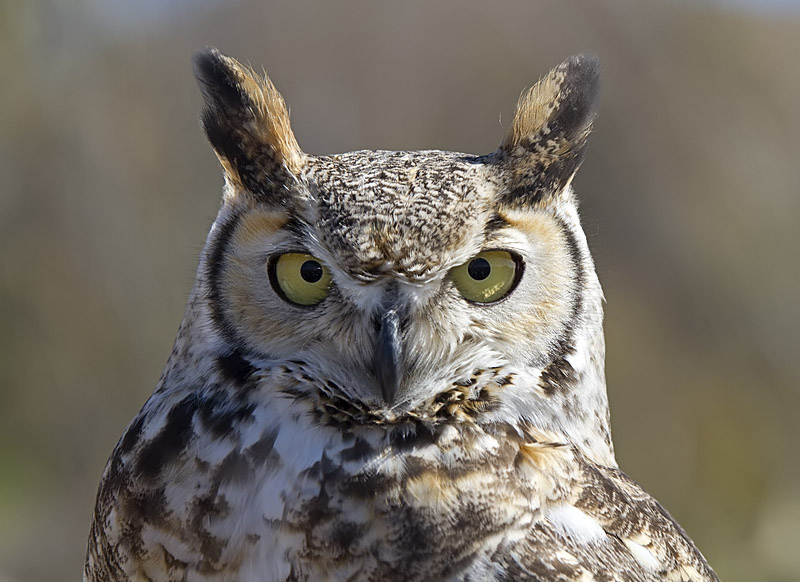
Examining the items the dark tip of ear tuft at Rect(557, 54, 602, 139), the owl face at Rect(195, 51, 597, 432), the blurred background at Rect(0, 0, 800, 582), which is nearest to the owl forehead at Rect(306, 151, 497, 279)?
the owl face at Rect(195, 51, 597, 432)

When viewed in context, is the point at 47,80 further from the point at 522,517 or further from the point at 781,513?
the point at 781,513

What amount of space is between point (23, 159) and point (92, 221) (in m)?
0.44

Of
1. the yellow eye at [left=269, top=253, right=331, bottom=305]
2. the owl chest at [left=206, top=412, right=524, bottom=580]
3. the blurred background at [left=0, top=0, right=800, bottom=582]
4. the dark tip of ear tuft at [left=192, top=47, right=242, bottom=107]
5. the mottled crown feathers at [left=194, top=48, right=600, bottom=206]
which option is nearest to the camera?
the owl chest at [left=206, top=412, right=524, bottom=580]

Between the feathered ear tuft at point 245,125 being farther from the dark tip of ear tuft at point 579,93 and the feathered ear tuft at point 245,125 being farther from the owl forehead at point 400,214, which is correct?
the dark tip of ear tuft at point 579,93

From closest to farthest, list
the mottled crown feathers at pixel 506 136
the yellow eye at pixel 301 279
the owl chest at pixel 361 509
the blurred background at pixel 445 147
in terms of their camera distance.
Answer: the owl chest at pixel 361 509 < the yellow eye at pixel 301 279 < the mottled crown feathers at pixel 506 136 < the blurred background at pixel 445 147

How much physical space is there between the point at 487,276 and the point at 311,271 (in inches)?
10.1

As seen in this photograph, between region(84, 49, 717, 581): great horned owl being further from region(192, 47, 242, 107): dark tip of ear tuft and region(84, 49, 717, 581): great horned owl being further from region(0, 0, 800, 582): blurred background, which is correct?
region(0, 0, 800, 582): blurred background

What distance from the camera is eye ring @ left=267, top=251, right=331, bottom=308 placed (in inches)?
50.8

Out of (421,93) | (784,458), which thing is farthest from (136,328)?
(421,93)

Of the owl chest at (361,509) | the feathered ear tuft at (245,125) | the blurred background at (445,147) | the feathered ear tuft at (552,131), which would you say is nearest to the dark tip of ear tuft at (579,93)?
the feathered ear tuft at (552,131)

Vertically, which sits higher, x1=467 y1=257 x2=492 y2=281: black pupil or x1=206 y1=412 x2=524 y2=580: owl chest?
x1=467 y1=257 x2=492 y2=281: black pupil

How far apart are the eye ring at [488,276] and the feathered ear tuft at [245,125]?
305mm

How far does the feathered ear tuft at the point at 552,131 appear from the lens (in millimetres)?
1401

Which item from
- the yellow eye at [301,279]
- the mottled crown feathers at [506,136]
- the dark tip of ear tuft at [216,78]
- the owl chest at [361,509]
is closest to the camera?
the owl chest at [361,509]
